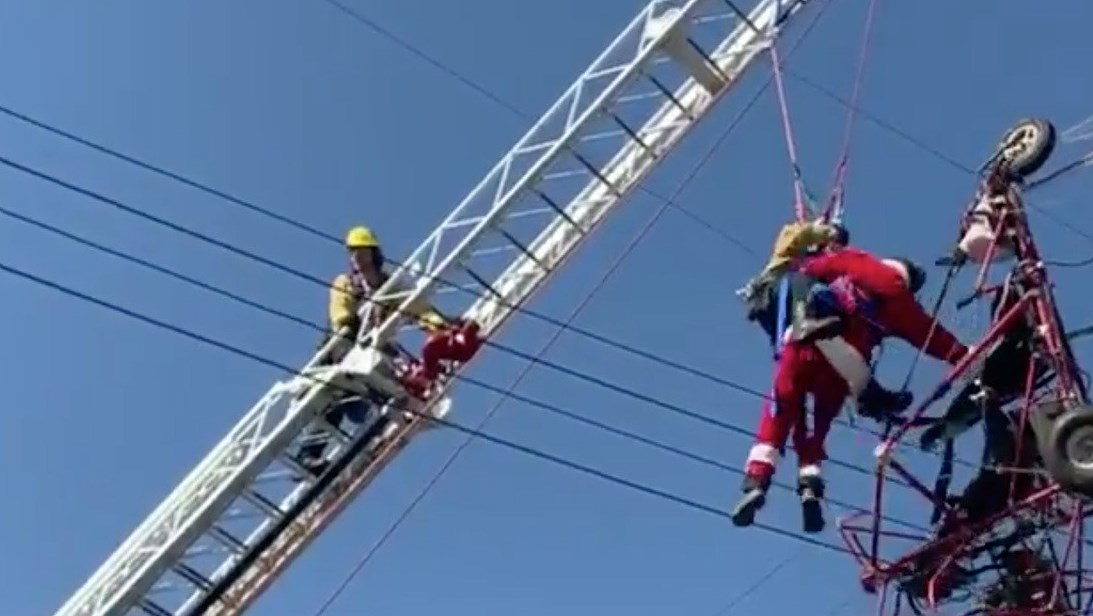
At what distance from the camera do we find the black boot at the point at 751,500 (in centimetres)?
1350

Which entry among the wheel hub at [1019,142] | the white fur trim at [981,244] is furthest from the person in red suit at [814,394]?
the wheel hub at [1019,142]

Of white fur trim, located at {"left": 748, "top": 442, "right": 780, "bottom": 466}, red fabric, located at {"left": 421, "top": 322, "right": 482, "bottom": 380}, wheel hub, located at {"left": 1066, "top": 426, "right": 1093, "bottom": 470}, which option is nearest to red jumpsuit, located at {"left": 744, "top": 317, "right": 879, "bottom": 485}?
white fur trim, located at {"left": 748, "top": 442, "right": 780, "bottom": 466}

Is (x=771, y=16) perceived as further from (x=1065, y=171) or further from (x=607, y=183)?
(x=1065, y=171)

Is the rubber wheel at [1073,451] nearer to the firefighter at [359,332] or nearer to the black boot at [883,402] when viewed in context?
the black boot at [883,402]

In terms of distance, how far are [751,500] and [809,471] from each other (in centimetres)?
54

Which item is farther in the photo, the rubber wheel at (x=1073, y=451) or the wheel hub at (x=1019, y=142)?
the wheel hub at (x=1019, y=142)

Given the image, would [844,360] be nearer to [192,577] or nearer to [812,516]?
[812,516]

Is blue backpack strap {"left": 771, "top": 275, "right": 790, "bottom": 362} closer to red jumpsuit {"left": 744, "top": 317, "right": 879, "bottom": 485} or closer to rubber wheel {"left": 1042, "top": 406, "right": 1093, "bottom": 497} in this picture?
red jumpsuit {"left": 744, "top": 317, "right": 879, "bottom": 485}

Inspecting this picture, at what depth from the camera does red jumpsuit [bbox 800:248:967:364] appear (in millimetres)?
14062

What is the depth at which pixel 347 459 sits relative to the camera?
691 inches

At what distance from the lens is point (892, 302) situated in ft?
46.2

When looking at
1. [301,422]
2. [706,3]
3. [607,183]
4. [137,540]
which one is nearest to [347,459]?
[301,422]

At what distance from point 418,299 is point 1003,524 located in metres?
5.83

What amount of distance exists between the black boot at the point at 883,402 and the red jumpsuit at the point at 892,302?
1.10ft
